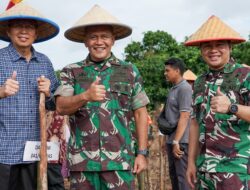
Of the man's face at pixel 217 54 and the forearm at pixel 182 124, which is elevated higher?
the man's face at pixel 217 54

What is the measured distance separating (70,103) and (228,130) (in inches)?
45.6

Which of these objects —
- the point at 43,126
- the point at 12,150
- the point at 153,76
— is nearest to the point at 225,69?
the point at 43,126

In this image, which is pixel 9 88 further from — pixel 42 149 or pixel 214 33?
pixel 214 33

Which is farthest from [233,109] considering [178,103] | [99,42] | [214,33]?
[178,103]

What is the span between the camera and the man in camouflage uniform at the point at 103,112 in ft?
11.7

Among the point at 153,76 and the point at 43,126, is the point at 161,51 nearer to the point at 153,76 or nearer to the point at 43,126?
the point at 153,76

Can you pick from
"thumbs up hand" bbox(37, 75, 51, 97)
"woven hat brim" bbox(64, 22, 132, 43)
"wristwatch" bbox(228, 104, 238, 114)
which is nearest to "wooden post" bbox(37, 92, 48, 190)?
"thumbs up hand" bbox(37, 75, 51, 97)

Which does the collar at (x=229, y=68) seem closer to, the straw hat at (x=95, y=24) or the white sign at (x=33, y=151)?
the straw hat at (x=95, y=24)

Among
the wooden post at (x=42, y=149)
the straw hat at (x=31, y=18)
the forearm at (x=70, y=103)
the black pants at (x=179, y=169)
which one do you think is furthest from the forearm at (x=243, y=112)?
the black pants at (x=179, y=169)

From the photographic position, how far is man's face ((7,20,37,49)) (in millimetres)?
3846

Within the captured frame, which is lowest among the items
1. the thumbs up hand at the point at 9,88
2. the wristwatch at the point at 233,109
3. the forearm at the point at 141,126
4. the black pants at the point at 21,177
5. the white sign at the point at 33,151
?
the black pants at the point at 21,177

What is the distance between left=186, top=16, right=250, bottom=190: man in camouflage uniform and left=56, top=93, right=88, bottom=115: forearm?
2.96 feet

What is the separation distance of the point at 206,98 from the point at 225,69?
0.87ft

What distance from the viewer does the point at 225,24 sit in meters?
3.69
